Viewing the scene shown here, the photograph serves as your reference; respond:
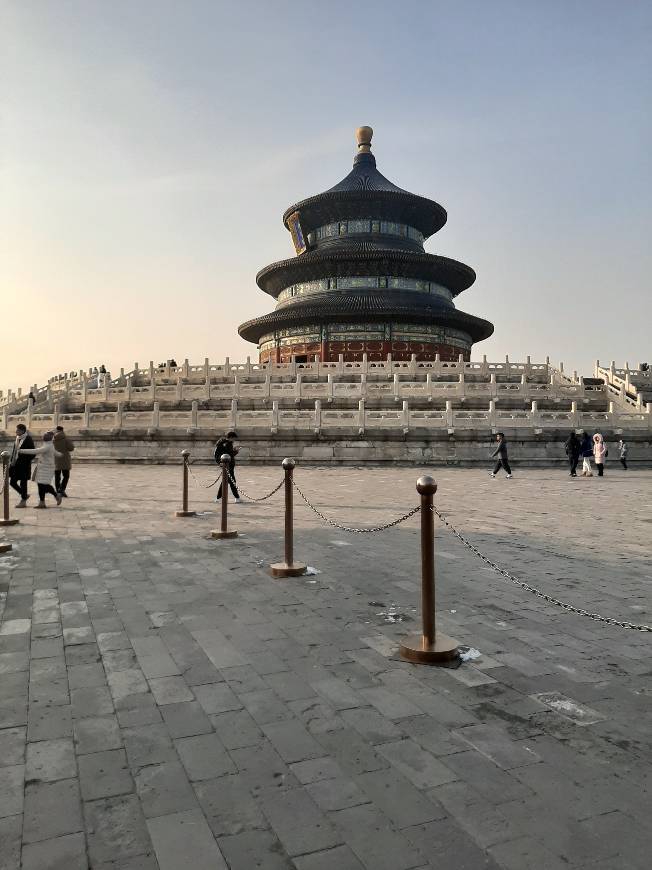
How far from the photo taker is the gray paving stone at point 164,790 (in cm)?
236

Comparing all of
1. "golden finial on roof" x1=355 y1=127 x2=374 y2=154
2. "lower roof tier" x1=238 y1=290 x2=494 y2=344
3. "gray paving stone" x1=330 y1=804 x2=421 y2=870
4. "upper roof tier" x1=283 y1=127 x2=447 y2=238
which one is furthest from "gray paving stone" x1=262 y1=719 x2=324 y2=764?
"golden finial on roof" x1=355 y1=127 x2=374 y2=154

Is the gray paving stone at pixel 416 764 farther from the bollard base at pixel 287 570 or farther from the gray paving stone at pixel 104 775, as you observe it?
the bollard base at pixel 287 570

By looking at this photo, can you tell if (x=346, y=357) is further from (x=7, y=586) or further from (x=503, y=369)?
(x=7, y=586)

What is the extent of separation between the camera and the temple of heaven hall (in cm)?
3919

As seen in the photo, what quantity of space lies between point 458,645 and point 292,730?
1.57 meters

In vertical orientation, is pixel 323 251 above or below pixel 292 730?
above

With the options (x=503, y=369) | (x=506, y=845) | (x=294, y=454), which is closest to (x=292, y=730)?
(x=506, y=845)

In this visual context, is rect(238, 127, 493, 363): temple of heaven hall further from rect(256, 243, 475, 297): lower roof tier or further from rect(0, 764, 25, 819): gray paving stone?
rect(0, 764, 25, 819): gray paving stone

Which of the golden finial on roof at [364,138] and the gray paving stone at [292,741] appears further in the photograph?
the golden finial on roof at [364,138]

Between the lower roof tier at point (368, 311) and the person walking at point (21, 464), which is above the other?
the lower roof tier at point (368, 311)

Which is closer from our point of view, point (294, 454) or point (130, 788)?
point (130, 788)

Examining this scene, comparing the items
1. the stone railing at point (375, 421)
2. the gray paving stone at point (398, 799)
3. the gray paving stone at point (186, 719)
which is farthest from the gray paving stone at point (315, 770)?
the stone railing at point (375, 421)

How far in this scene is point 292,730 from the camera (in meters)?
2.97

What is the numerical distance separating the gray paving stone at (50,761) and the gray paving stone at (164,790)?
0.33m
